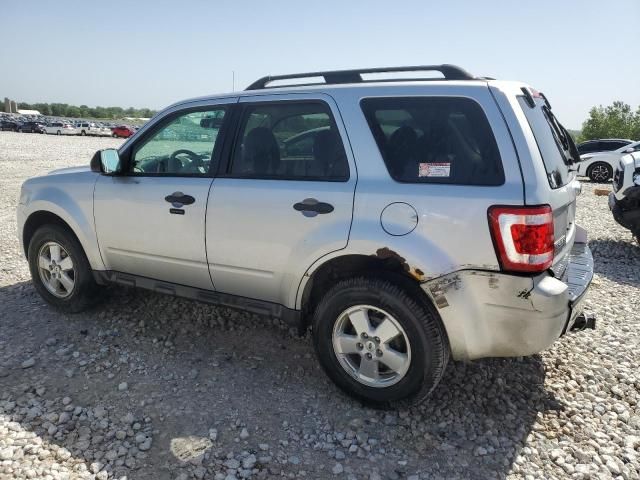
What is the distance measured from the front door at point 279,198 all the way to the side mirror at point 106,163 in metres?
0.99

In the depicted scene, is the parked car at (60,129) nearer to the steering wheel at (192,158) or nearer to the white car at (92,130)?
the white car at (92,130)

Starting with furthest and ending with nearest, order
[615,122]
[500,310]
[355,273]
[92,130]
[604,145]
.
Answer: [92,130] → [615,122] → [604,145] → [355,273] → [500,310]

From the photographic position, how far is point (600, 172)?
643 inches

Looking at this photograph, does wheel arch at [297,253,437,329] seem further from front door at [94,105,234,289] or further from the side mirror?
the side mirror

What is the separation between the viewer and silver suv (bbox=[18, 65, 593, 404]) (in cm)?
257

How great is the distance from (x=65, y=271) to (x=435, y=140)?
3.32 metres

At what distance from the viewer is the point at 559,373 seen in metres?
3.54

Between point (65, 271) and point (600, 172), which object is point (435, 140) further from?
point (600, 172)

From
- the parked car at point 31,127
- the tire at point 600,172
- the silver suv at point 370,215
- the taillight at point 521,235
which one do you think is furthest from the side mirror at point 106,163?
the parked car at point 31,127

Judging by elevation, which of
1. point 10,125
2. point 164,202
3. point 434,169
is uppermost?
point 434,169

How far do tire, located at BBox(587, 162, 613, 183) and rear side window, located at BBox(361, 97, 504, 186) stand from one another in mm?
16044

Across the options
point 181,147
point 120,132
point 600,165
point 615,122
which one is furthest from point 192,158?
point 120,132

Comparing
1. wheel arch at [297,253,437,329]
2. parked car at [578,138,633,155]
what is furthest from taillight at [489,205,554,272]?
parked car at [578,138,633,155]

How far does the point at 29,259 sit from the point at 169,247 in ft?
5.63
